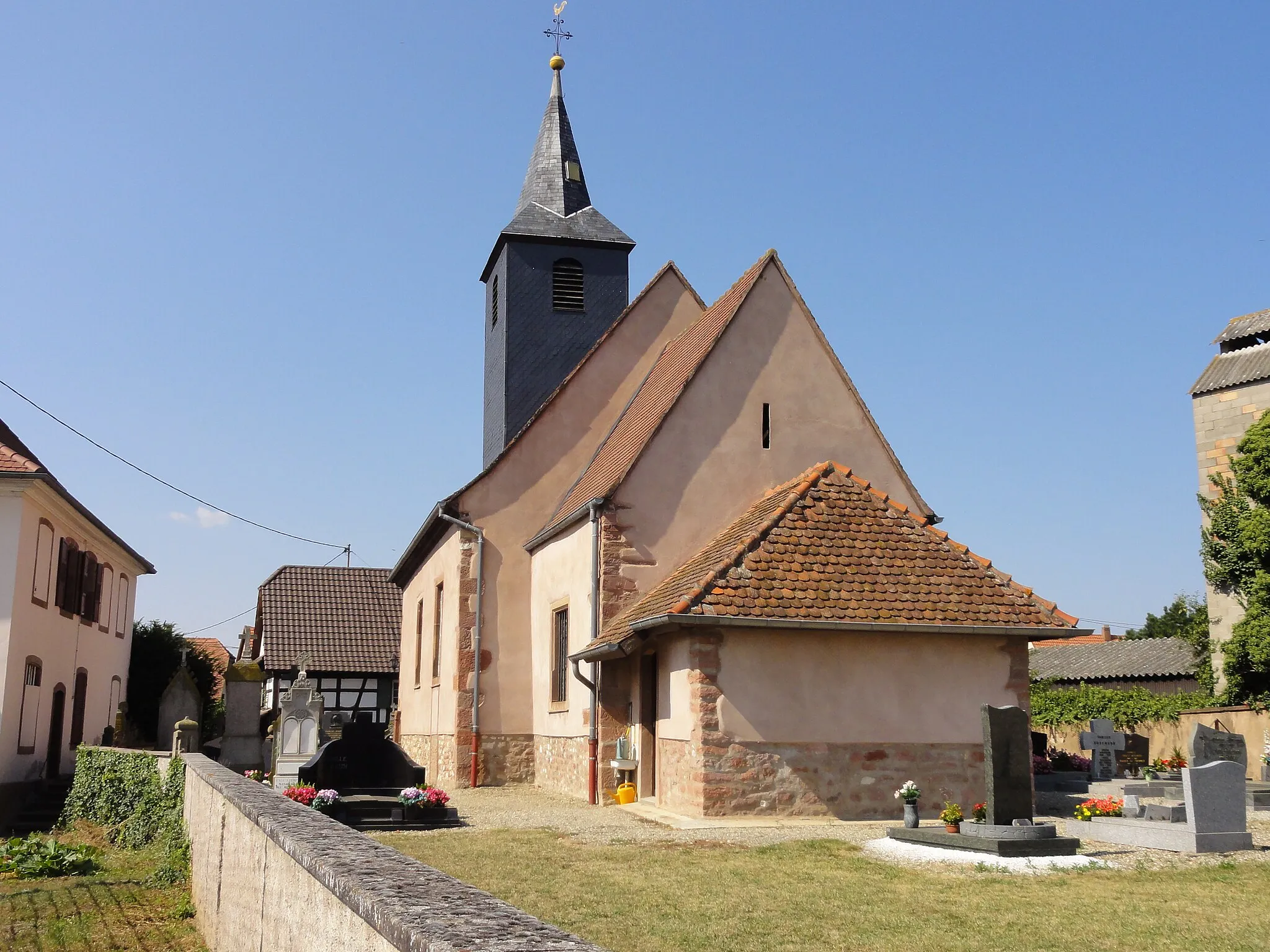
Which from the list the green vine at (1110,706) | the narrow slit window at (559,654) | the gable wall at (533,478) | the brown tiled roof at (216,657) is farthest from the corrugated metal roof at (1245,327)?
the brown tiled roof at (216,657)

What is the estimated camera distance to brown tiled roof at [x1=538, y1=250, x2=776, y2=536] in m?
18.2

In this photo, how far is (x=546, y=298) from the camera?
25078 mm

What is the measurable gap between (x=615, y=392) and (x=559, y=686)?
6129mm

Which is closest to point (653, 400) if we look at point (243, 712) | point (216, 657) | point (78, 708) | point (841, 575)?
point (841, 575)

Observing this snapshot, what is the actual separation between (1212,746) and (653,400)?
10.3 metres

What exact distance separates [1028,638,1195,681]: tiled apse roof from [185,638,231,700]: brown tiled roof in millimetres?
29641

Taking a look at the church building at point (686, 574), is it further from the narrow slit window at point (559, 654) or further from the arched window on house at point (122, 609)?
the arched window on house at point (122, 609)

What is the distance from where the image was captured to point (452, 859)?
11070mm

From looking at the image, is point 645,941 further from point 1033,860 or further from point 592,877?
point 1033,860

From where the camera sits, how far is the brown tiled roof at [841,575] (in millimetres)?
14609

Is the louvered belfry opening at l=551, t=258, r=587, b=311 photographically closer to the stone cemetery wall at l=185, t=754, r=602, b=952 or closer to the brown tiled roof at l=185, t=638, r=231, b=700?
the brown tiled roof at l=185, t=638, r=231, b=700

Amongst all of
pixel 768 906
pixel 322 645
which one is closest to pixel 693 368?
pixel 768 906

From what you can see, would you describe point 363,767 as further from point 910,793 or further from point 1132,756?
point 1132,756

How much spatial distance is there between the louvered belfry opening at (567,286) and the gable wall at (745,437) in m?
7.52
